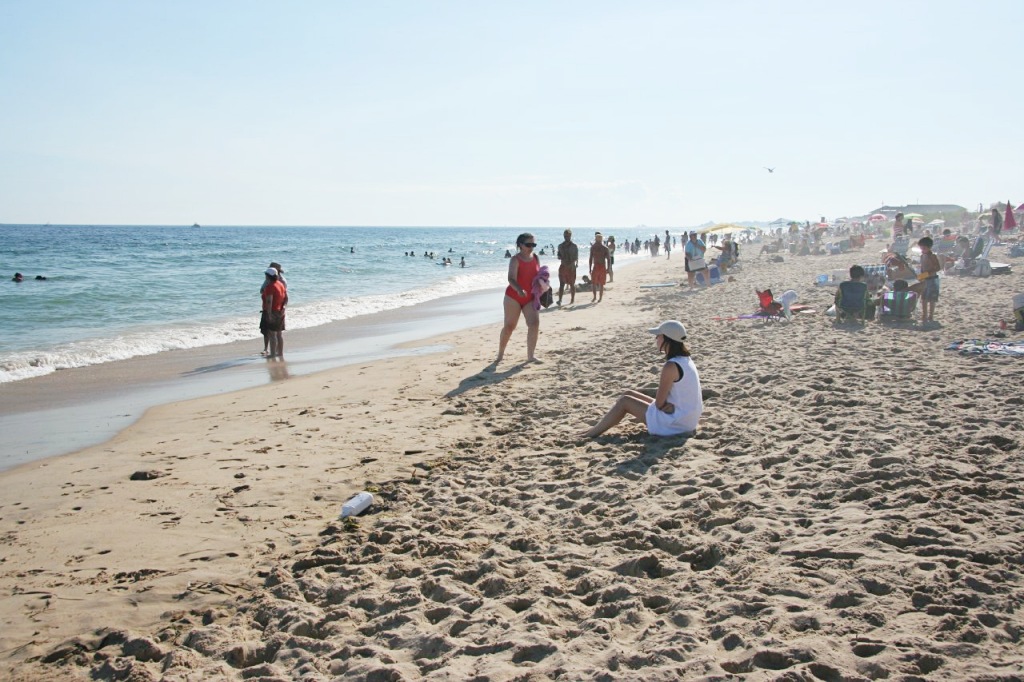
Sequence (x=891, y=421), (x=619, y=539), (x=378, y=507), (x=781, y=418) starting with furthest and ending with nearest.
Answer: (x=781, y=418)
(x=891, y=421)
(x=378, y=507)
(x=619, y=539)

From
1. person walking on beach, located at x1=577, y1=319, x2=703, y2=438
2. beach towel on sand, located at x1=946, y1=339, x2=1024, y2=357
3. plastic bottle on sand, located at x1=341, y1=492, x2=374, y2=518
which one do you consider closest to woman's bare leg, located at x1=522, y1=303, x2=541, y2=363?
person walking on beach, located at x1=577, y1=319, x2=703, y2=438

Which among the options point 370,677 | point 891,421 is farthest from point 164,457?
point 891,421

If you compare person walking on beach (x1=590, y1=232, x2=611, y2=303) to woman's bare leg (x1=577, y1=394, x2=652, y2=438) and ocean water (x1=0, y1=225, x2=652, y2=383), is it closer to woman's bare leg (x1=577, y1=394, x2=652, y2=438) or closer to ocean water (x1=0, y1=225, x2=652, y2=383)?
ocean water (x1=0, y1=225, x2=652, y2=383)

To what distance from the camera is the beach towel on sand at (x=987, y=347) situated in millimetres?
7707

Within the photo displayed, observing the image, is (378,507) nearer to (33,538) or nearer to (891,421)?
(33,538)

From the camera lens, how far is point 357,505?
176 inches

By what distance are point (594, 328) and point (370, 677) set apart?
9.54m

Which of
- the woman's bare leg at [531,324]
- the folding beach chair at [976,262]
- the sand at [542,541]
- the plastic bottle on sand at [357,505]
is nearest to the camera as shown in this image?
the sand at [542,541]

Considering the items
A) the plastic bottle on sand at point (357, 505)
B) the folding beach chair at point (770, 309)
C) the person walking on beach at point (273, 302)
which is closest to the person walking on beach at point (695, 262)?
the folding beach chair at point (770, 309)

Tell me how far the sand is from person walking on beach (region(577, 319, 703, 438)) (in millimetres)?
181

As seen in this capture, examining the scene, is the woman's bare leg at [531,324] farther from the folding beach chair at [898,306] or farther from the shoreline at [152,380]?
the folding beach chair at [898,306]

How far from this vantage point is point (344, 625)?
10.6 ft

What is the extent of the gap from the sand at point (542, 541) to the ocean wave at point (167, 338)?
15.2ft

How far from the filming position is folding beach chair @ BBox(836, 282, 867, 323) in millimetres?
10570
